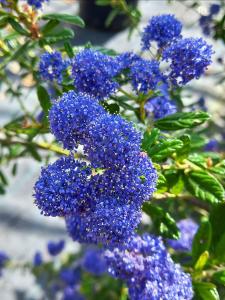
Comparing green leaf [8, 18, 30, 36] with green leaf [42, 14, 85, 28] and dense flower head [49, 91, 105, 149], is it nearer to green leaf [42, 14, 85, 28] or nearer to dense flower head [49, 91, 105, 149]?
green leaf [42, 14, 85, 28]

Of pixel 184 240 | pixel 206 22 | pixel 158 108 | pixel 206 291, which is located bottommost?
pixel 206 291

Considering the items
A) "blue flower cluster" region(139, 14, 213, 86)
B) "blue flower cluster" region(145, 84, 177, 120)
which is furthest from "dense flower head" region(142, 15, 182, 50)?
"blue flower cluster" region(145, 84, 177, 120)

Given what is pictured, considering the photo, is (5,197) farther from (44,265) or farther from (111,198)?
(111,198)

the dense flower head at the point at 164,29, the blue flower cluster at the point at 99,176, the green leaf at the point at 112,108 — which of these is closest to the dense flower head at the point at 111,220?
the blue flower cluster at the point at 99,176

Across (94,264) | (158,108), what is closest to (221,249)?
(158,108)

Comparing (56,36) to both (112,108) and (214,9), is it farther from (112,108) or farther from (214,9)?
(214,9)

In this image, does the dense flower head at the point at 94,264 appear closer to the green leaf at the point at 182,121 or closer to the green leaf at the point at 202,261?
the green leaf at the point at 202,261

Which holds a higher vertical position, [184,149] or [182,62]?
[182,62]
